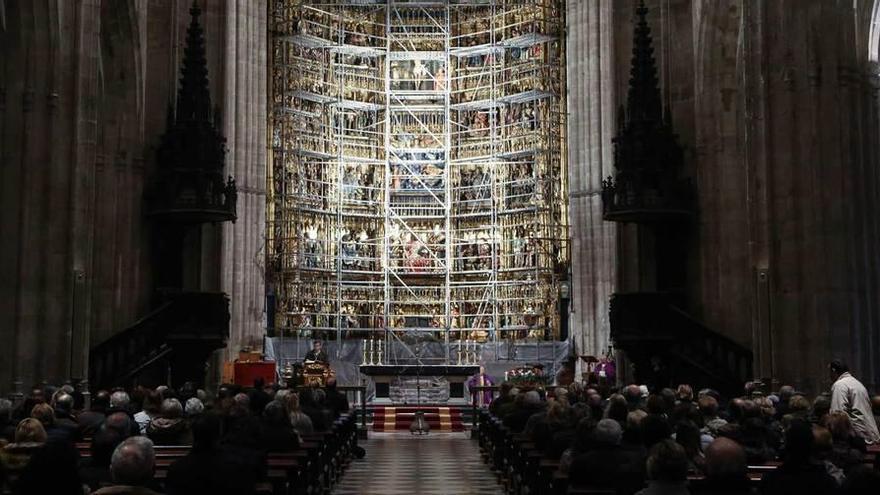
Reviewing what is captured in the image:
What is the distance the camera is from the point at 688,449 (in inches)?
360

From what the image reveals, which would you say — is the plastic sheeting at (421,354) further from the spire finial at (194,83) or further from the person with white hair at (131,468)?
the person with white hair at (131,468)

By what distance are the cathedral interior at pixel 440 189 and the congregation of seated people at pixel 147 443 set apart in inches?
246

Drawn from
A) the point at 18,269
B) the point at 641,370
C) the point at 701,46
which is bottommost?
the point at 641,370

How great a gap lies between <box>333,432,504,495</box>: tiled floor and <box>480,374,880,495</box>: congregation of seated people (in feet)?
3.27

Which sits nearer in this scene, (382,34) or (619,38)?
(619,38)

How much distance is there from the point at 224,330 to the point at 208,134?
386 cm

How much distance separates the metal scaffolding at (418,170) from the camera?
35406mm

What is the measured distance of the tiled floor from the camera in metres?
15.0

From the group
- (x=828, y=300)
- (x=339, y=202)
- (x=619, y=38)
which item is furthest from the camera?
(x=339, y=202)

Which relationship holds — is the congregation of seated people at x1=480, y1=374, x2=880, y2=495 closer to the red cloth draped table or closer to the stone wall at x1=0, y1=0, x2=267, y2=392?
the stone wall at x1=0, y1=0, x2=267, y2=392

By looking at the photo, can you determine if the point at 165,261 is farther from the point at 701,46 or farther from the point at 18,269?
the point at 701,46

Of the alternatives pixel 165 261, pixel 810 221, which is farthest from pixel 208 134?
pixel 810 221

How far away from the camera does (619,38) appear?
2731cm

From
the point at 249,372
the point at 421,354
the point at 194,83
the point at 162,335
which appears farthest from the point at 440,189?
the point at 162,335
